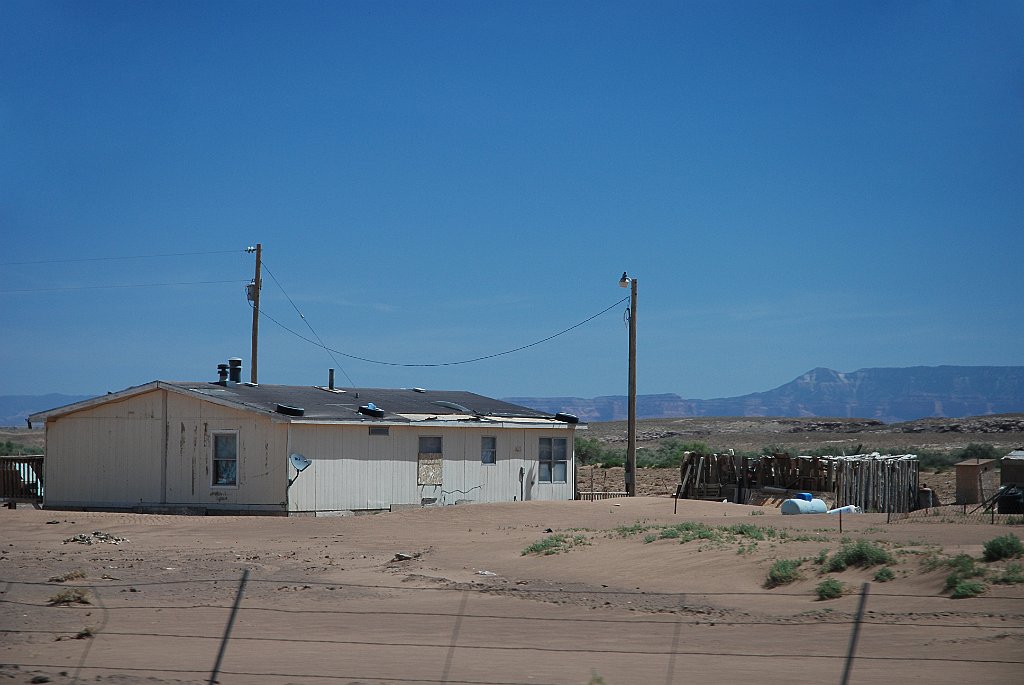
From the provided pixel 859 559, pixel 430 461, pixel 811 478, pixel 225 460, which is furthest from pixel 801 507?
pixel 225 460

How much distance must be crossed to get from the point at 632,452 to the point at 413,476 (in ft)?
24.1

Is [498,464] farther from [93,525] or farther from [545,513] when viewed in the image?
[93,525]

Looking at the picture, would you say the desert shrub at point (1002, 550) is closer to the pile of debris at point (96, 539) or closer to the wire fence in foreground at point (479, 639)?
the wire fence in foreground at point (479, 639)

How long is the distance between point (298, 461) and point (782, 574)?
45.8 feet

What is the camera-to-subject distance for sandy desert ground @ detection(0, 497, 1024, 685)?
1088cm

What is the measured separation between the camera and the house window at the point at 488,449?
31078 millimetres

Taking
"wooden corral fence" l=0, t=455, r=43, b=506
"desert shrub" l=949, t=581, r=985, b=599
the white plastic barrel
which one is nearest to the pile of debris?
"wooden corral fence" l=0, t=455, r=43, b=506

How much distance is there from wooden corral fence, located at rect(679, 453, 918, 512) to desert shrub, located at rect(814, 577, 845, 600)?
1595 centimetres

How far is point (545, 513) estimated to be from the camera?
27.0 meters

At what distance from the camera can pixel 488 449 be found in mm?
31297

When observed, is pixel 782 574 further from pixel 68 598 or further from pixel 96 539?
pixel 96 539

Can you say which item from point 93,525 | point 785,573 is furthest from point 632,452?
point 785,573

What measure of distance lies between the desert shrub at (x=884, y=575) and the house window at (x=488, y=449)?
1670 cm

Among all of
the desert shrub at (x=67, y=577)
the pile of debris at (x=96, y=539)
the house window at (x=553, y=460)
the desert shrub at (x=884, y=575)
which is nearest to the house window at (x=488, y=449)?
the house window at (x=553, y=460)
